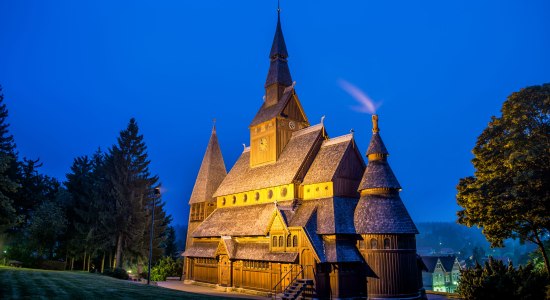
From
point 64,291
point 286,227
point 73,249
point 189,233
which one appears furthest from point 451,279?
point 64,291

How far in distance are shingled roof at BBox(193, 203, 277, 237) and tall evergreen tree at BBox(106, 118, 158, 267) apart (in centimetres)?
857

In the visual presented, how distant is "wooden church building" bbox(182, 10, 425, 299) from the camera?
2830 cm

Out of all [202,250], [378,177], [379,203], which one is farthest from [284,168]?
[202,250]

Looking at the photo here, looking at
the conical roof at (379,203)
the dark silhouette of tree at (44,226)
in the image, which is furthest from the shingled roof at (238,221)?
the dark silhouette of tree at (44,226)

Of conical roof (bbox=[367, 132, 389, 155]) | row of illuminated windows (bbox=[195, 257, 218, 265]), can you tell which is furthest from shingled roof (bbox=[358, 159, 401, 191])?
row of illuminated windows (bbox=[195, 257, 218, 265])

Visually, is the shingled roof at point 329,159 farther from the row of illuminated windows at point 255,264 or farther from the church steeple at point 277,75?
the church steeple at point 277,75

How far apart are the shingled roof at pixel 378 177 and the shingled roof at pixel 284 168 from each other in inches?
246

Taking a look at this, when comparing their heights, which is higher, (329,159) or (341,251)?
(329,159)

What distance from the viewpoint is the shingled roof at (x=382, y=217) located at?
92.9ft

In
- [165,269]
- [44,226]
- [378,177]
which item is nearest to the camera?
[378,177]

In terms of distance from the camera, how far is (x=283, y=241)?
103ft

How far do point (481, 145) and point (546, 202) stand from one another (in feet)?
18.7

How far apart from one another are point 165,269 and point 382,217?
30.0m

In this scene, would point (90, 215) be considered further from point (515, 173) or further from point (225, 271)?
point (515, 173)
